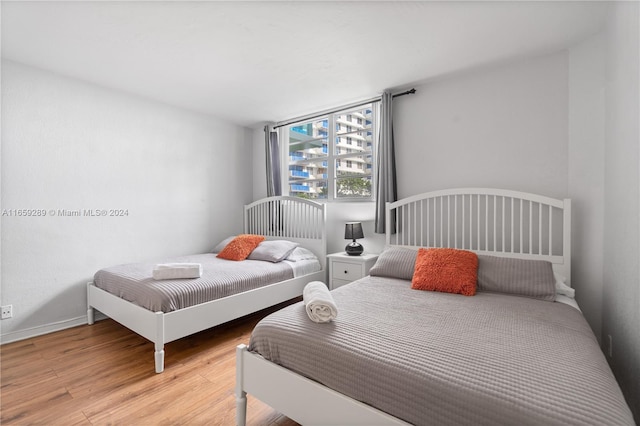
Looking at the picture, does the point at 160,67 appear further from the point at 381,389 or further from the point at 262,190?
the point at 381,389

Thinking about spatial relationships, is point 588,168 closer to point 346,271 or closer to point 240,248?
point 346,271

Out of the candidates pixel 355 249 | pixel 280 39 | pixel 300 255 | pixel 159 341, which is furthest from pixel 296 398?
pixel 280 39

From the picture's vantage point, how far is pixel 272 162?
4.26 metres

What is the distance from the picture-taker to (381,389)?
3.74 feet

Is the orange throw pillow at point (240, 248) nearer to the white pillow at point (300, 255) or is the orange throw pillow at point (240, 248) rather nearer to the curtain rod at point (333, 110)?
the white pillow at point (300, 255)

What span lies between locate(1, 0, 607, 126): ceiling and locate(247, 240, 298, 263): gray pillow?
172 cm

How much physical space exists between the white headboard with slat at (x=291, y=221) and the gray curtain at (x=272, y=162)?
0.18 metres

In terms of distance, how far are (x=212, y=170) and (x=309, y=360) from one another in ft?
11.2

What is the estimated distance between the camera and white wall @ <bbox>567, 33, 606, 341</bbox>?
2186 millimetres

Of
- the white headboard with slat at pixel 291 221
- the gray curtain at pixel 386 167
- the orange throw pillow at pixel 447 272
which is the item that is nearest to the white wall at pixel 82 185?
the white headboard with slat at pixel 291 221

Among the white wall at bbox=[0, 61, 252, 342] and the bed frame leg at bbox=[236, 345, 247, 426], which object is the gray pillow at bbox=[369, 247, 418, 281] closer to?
the bed frame leg at bbox=[236, 345, 247, 426]

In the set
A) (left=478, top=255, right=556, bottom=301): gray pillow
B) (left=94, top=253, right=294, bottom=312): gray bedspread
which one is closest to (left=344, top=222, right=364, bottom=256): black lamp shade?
(left=94, top=253, right=294, bottom=312): gray bedspread

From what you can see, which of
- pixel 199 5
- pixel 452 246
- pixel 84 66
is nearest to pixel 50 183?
pixel 84 66

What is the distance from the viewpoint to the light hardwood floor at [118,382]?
5.45 feet
